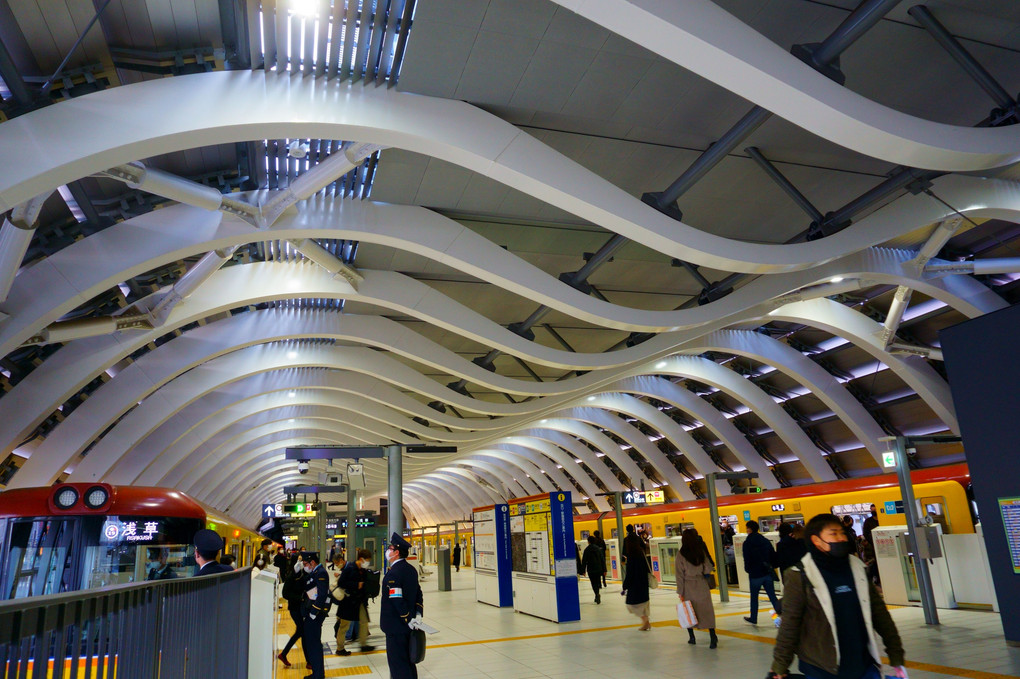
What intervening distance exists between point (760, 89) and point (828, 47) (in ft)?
4.10

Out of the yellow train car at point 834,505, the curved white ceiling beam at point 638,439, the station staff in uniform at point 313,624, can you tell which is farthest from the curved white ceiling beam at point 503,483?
the station staff in uniform at point 313,624

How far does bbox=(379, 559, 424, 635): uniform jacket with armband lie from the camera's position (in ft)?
23.5

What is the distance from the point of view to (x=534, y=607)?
16.1 meters

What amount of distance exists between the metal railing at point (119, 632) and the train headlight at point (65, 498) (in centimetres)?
642

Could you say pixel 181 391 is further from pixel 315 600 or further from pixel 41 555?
pixel 315 600

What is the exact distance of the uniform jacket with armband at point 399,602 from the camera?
717cm

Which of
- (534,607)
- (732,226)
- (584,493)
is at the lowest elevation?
(534,607)

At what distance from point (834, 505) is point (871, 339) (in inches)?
189

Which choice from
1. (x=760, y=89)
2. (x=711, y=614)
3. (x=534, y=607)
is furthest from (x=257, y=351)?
(x=760, y=89)

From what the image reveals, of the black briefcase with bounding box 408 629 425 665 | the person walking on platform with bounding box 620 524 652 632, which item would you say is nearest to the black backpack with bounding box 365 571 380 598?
the person walking on platform with bounding box 620 524 652 632

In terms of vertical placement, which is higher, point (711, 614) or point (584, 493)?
point (584, 493)

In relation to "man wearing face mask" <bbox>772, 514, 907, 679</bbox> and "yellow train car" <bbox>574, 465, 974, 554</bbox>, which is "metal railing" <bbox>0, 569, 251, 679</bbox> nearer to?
"man wearing face mask" <bbox>772, 514, 907, 679</bbox>

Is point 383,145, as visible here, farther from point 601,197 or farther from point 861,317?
point 861,317

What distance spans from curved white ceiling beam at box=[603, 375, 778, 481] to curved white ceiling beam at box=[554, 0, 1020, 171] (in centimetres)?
1839
